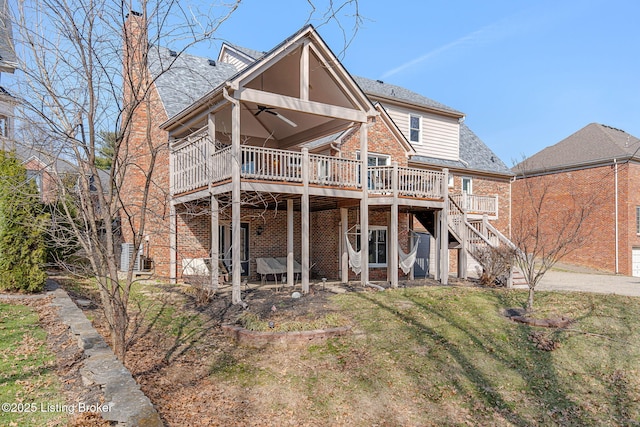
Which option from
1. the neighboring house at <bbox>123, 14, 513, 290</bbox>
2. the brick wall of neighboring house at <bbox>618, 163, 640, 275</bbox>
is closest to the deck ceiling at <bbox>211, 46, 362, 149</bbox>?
the neighboring house at <bbox>123, 14, 513, 290</bbox>

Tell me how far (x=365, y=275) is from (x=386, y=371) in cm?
685

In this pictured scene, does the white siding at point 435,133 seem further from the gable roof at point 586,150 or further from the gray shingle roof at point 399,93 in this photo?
the gable roof at point 586,150

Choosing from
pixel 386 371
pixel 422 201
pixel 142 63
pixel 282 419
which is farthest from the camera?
pixel 422 201

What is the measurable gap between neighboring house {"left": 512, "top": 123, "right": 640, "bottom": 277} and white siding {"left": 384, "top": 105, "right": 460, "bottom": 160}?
3.64 m

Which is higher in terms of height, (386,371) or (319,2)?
(319,2)

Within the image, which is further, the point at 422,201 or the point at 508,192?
the point at 508,192

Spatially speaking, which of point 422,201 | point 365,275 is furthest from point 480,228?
point 365,275

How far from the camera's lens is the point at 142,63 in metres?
4.52

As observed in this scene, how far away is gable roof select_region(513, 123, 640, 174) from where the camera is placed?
78.2ft

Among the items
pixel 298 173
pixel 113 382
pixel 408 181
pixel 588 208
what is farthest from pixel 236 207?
pixel 588 208

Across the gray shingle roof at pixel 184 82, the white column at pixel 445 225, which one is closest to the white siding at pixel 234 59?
the gray shingle roof at pixel 184 82

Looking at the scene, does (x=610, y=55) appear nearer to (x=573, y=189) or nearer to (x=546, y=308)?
(x=546, y=308)

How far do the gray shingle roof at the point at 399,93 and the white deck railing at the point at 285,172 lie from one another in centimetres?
698

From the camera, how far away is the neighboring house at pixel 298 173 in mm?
10969
